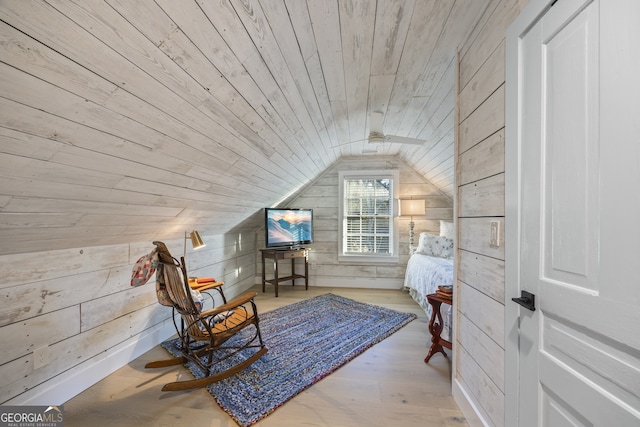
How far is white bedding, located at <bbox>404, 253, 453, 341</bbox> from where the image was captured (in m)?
2.29

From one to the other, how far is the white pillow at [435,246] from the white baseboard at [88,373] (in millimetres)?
3512

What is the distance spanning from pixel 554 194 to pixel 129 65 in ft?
5.23

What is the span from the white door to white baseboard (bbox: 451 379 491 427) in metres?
0.38

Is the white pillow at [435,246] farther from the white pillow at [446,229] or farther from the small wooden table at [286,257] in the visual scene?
the small wooden table at [286,257]

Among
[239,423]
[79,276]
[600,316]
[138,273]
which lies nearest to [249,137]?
[138,273]

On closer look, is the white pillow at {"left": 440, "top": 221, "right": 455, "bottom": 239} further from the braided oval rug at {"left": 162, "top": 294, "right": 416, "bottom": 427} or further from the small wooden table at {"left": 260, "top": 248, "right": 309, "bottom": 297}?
the small wooden table at {"left": 260, "top": 248, "right": 309, "bottom": 297}

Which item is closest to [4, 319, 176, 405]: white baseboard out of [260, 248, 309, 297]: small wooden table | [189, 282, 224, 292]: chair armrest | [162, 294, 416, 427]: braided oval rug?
[162, 294, 416, 427]: braided oval rug

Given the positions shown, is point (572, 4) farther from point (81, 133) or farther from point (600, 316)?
point (81, 133)

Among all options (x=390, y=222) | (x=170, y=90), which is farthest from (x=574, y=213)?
(x=390, y=222)

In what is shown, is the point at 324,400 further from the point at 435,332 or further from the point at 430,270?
the point at 430,270

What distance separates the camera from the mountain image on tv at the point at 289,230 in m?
3.87

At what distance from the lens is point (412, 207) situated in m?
4.13

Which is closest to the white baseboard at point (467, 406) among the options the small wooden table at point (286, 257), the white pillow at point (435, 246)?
the white pillow at point (435, 246)

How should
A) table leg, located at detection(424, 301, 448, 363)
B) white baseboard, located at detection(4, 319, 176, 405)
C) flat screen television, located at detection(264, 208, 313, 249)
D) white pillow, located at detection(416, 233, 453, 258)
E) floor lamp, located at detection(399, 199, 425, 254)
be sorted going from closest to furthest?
1. white baseboard, located at detection(4, 319, 176, 405)
2. table leg, located at detection(424, 301, 448, 363)
3. white pillow, located at detection(416, 233, 453, 258)
4. flat screen television, located at detection(264, 208, 313, 249)
5. floor lamp, located at detection(399, 199, 425, 254)
